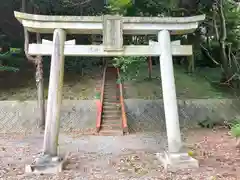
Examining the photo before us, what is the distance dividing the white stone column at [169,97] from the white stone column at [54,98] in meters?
2.21

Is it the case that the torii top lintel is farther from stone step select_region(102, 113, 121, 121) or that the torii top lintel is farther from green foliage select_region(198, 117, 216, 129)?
green foliage select_region(198, 117, 216, 129)

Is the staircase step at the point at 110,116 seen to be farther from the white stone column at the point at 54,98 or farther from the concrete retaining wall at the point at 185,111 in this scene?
the white stone column at the point at 54,98

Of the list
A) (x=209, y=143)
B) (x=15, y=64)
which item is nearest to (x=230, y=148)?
(x=209, y=143)

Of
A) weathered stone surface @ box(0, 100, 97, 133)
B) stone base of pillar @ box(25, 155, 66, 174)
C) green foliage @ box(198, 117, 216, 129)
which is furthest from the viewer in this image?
green foliage @ box(198, 117, 216, 129)

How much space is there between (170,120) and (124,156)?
1.70m

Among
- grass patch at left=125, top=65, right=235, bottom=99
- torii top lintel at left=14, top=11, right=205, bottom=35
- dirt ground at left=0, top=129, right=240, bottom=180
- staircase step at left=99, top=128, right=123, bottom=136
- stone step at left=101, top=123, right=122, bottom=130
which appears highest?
torii top lintel at left=14, top=11, right=205, bottom=35

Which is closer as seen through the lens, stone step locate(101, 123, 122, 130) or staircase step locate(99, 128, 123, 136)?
staircase step locate(99, 128, 123, 136)

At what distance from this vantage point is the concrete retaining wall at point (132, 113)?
1220cm

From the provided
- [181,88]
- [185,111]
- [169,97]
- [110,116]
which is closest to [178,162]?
[169,97]

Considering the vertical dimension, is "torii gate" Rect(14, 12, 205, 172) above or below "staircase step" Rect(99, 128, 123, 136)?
above

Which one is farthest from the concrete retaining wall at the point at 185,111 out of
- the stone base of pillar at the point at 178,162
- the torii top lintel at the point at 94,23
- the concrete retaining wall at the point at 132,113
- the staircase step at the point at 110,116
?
the torii top lintel at the point at 94,23

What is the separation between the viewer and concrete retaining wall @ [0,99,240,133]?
1220cm

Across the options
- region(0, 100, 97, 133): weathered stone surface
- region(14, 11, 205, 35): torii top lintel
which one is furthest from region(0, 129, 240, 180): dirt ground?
region(14, 11, 205, 35): torii top lintel

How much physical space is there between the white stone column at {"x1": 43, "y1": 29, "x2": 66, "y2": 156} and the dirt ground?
620 mm
